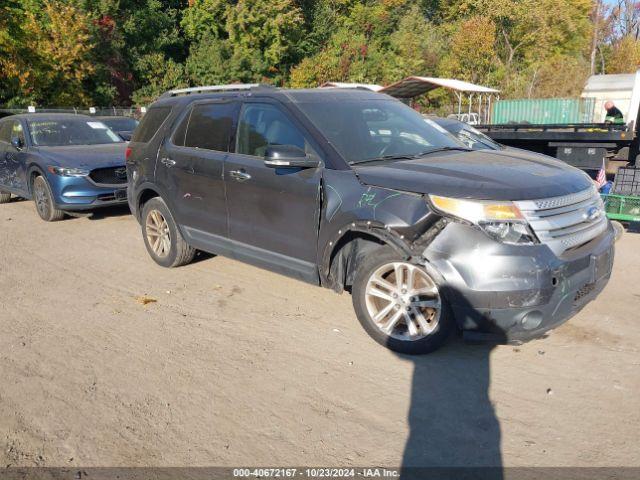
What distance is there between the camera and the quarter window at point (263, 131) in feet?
15.2

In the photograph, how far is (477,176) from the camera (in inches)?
153

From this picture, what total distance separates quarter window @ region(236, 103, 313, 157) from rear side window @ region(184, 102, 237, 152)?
0.18 metres

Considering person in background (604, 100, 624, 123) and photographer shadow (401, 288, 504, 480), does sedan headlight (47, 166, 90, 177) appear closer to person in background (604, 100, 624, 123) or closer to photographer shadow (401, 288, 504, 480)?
photographer shadow (401, 288, 504, 480)

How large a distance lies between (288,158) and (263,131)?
2.54 ft

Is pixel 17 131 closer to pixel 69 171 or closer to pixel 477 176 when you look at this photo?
pixel 69 171

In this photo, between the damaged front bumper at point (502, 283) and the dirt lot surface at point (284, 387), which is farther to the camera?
the damaged front bumper at point (502, 283)

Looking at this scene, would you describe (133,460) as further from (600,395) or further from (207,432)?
(600,395)

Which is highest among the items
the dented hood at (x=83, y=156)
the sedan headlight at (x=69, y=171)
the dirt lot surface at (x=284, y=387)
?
the dented hood at (x=83, y=156)

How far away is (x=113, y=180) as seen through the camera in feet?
28.9

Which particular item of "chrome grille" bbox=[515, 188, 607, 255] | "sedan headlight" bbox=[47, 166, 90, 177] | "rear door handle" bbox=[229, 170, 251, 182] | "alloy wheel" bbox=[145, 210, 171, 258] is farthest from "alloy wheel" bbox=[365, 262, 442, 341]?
"sedan headlight" bbox=[47, 166, 90, 177]

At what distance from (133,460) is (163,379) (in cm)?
86

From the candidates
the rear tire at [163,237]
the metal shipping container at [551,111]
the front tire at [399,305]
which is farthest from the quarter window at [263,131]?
the metal shipping container at [551,111]

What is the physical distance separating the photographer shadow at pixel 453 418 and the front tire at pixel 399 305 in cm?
16

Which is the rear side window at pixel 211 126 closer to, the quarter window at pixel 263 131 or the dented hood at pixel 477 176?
the quarter window at pixel 263 131
